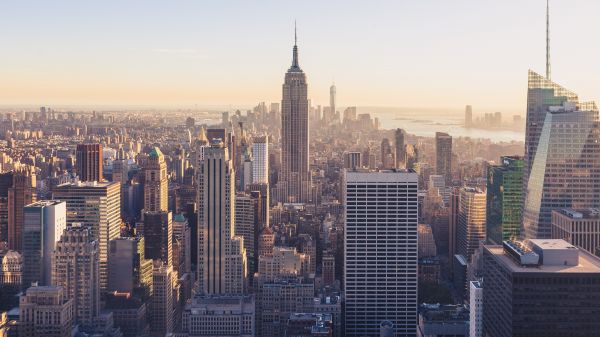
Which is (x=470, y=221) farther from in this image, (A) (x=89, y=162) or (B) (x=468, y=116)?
(A) (x=89, y=162)

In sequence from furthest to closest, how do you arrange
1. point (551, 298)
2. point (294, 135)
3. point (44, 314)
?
point (294, 135)
point (44, 314)
point (551, 298)

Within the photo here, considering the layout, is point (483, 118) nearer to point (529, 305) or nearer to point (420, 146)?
point (420, 146)

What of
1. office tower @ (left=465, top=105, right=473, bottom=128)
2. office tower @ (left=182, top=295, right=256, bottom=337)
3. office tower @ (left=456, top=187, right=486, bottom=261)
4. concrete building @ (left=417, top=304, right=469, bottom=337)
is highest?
office tower @ (left=465, top=105, right=473, bottom=128)

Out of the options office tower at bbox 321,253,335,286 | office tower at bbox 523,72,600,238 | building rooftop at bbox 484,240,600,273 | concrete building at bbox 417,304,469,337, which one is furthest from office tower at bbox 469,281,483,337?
office tower at bbox 321,253,335,286

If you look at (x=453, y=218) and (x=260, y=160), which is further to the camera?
(x=260, y=160)

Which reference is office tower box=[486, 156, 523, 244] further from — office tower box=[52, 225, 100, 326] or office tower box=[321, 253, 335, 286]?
office tower box=[52, 225, 100, 326]

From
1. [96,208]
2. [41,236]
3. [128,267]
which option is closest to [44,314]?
[41,236]
